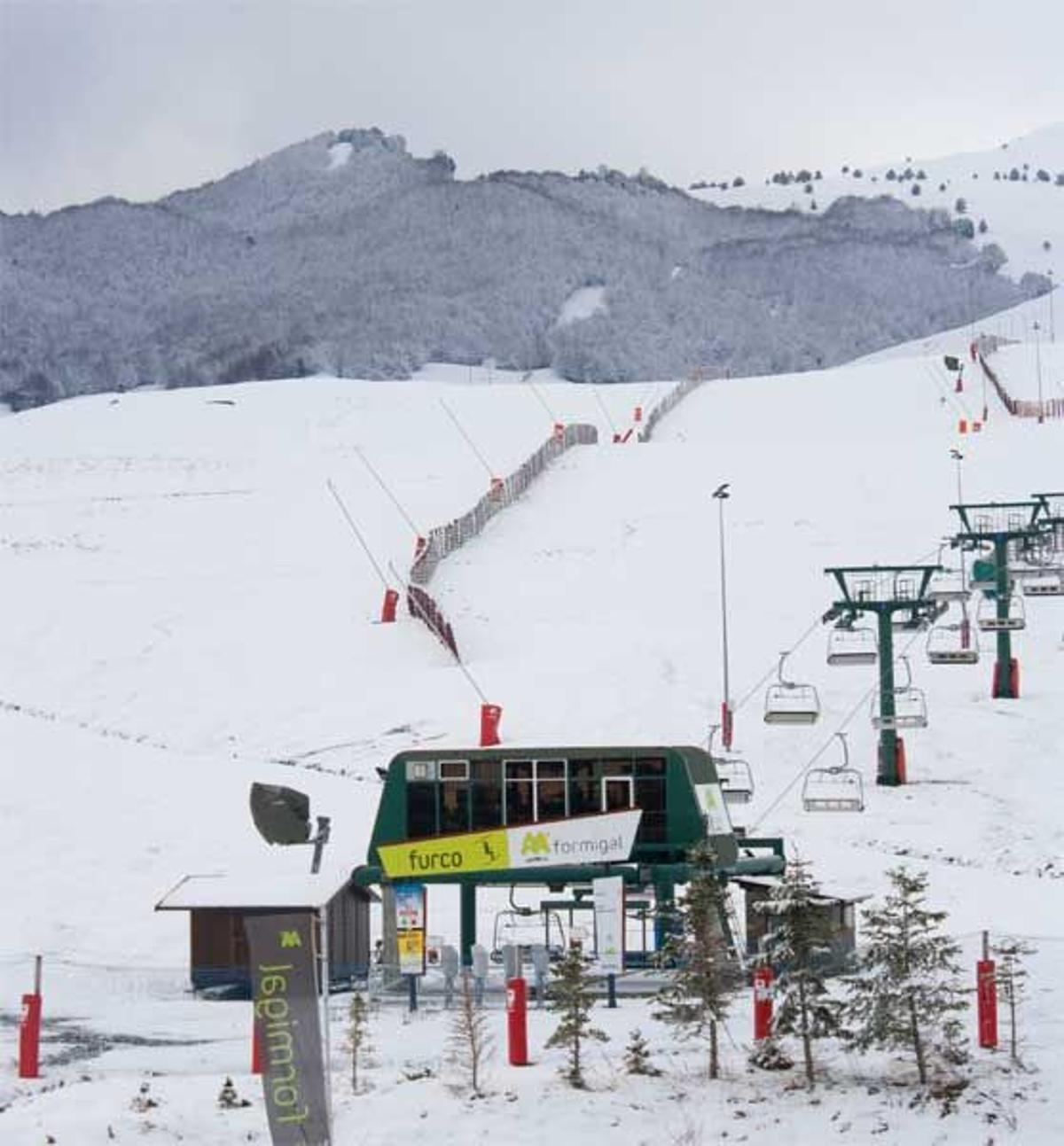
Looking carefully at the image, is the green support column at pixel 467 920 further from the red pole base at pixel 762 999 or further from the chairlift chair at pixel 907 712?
the chairlift chair at pixel 907 712

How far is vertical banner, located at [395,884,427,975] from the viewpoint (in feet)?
75.0

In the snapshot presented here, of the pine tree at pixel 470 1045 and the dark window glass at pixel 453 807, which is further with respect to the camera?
the dark window glass at pixel 453 807

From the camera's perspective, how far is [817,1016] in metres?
18.2

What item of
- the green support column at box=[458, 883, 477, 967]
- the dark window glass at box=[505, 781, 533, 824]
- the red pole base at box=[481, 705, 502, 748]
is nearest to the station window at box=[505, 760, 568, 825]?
the dark window glass at box=[505, 781, 533, 824]

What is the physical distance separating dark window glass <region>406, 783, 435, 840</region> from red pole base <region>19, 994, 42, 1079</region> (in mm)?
5787

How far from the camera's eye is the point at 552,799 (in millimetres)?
24328

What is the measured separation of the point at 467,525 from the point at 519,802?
38265 millimetres

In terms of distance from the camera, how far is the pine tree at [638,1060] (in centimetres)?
1872

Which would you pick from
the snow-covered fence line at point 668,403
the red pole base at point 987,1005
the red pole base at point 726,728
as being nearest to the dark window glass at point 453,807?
the red pole base at point 987,1005

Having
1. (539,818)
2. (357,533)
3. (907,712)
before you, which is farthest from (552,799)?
(357,533)

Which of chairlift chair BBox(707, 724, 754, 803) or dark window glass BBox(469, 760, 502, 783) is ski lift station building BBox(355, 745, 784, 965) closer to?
dark window glass BBox(469, 760, 502, 783)

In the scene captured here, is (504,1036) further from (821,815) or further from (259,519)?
(259,519)

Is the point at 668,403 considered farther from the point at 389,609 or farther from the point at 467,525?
the point at 389,609

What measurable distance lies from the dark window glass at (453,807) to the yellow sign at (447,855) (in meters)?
0.21
